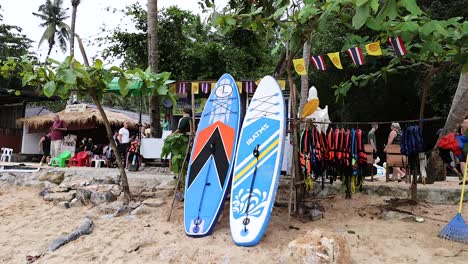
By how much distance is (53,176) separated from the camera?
7.74m

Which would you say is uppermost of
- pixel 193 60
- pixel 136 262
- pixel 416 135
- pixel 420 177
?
Result: pixel 193 60

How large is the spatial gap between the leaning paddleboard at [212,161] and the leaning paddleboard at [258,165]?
0.68 feet

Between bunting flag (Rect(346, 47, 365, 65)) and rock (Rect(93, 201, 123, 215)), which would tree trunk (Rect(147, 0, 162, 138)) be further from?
bunting flag (Rect(346, 47, 365, 65))

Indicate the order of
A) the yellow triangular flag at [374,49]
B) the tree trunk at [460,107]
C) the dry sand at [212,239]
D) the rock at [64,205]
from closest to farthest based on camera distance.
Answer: the dry sand at [212,239], the yellow triangular flag at [374,49], the tree trunk at [460,107], the rock at [64,205]

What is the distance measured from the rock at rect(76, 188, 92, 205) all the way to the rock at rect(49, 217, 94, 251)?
1.02 metres

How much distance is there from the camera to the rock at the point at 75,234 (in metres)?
4.95

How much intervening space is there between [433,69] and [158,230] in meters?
4.16

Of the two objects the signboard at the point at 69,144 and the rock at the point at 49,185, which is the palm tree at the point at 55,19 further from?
the rock at the point at 49,185

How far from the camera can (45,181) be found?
771 centimetres

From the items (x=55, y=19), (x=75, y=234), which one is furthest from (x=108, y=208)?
(x=55, y=19)

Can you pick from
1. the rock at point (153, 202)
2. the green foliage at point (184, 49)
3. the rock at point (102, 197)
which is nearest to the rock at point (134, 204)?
the rock at point (153, 202)

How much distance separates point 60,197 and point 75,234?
75.6 inches

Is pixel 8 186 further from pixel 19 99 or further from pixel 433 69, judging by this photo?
pixel 433 69

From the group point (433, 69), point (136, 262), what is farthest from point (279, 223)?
point (433, 69)
